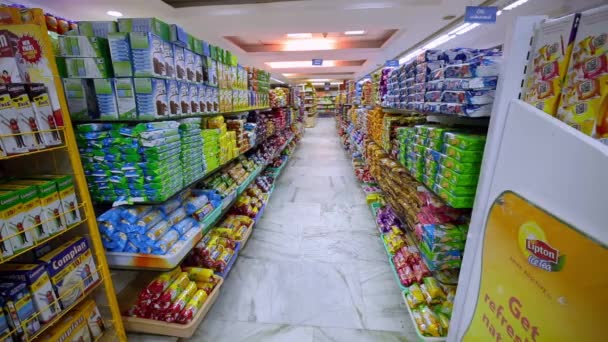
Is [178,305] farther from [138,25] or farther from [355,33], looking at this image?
[355,33]

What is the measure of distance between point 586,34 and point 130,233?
2.30 m

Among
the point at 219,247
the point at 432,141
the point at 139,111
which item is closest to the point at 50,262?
the point at 139,111

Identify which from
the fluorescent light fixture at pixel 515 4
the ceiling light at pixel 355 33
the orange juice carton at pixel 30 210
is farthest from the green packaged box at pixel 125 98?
the ceiling light at pixel 355 33

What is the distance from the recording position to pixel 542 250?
0.79m

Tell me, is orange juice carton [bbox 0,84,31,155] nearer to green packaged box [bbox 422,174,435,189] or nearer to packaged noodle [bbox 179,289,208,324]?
packaged noodle [bbox 179,289,208,324]

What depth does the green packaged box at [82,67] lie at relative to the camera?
147 centimetres

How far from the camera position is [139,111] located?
1552mm

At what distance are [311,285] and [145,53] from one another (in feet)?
7.20

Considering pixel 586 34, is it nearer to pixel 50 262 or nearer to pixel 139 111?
pixel 139 111

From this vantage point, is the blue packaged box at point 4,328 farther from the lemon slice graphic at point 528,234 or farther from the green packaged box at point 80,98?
the lemon slice graphic at point 528,234

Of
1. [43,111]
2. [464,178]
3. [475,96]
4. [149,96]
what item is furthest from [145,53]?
[464,178]

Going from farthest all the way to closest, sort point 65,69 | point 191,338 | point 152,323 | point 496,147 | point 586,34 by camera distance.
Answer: point 191,338 < point 152,323 < point 65,69 < point 496,147 < point 586,34

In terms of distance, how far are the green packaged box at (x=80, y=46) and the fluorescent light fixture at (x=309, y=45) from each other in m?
6.01

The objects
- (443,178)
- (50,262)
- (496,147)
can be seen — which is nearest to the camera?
(496,147)
